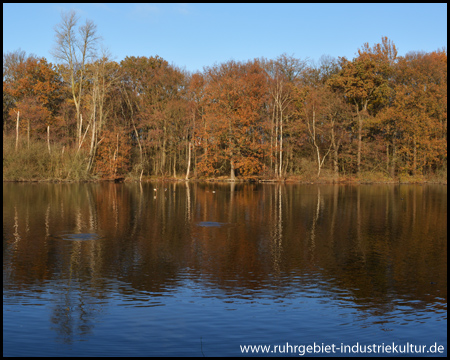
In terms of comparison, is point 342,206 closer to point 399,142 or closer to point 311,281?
point 311,281

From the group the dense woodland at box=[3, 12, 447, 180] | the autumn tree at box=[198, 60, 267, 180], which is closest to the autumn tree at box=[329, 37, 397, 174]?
the dense woodland at box=[3, 12, 447, 180]

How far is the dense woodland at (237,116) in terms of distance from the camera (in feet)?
180

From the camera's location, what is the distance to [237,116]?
181 feet

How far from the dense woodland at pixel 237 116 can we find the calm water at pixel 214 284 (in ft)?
113

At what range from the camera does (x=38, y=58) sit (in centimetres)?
6106

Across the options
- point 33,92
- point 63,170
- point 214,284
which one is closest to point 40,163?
point 63,170

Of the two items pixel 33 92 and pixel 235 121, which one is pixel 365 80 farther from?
pixel 33 92

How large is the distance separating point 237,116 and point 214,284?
44.9 meters

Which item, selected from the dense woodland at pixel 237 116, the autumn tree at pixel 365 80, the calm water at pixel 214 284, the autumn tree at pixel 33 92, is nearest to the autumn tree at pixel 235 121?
the dense woodland at pixel 237 116

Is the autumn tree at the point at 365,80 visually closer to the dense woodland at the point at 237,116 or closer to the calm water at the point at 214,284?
the dense woodland at the point at 237,116

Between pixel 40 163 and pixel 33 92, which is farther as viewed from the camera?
pixel 33 92

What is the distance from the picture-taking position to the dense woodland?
54.8m

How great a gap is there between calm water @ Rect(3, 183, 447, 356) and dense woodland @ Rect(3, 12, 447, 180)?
3454cm

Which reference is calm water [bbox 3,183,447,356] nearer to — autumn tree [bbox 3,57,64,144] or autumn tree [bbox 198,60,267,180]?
autumn tree [bbox 198,60,267,180]
